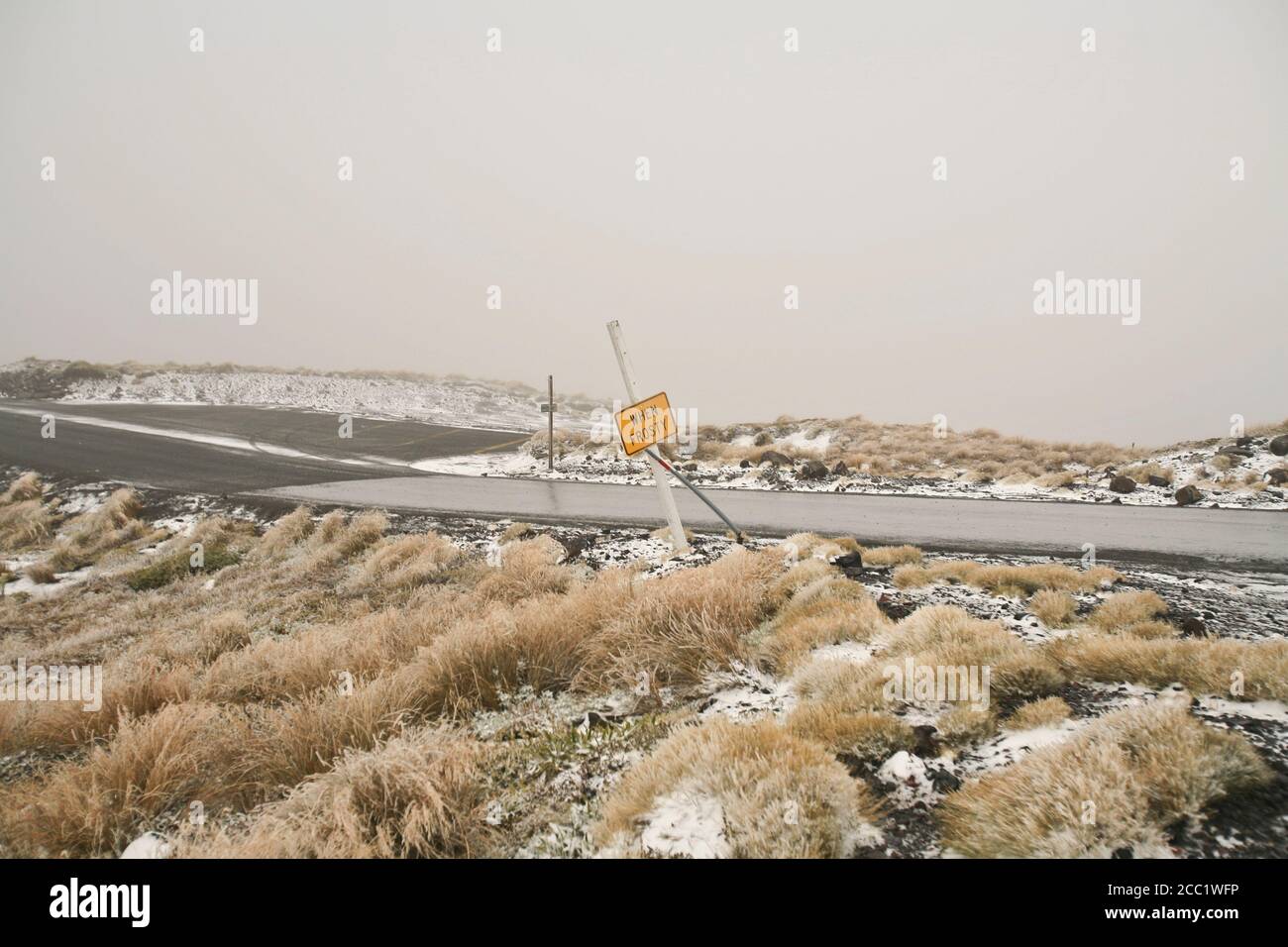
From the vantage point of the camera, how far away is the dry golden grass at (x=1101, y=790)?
2330 millimetres

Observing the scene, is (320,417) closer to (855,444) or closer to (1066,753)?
(855,444)

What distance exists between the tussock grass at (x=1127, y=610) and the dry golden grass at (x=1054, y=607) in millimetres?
167

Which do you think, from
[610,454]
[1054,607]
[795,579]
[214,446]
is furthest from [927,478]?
[214,446]

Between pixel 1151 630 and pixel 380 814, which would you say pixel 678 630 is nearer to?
pixel 380 814

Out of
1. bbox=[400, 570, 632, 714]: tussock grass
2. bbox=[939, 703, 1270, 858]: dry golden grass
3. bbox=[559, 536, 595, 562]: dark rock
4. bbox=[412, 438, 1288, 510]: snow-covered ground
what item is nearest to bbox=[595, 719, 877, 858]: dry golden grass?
bbox=[939, 703, 1270, 858]: dry golden grass

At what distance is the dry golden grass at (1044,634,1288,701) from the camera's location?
11.3 feet

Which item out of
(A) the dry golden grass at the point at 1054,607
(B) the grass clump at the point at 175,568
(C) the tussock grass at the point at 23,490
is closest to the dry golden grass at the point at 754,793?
(A) the dry golden grass at the point at 1054,607

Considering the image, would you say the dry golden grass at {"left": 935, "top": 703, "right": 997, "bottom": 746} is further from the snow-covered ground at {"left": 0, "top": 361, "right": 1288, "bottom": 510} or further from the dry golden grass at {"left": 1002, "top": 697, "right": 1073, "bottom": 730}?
the snow-covered ground at {"left": 0, "top": 361, "right": 1288, "bottom": 510}

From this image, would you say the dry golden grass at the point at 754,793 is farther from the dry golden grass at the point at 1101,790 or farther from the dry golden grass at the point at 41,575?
the dry golden grass at the point at 41,575

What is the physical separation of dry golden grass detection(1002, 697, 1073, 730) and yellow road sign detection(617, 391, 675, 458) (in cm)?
437

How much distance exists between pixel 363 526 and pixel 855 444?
18500mm

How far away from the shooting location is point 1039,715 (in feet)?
10.9
